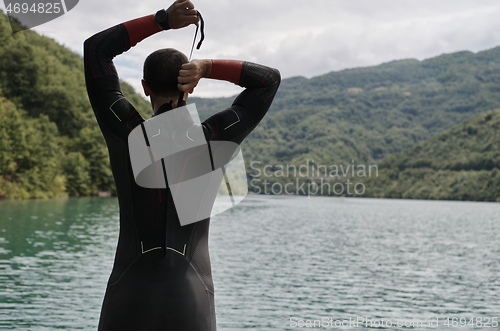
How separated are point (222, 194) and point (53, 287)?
1579 centimetres

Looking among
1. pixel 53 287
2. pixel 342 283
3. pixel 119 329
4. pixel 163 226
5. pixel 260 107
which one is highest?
pixel 260 107

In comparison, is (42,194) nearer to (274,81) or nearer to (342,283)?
(342,283)

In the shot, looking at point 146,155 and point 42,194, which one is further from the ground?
point 146,155

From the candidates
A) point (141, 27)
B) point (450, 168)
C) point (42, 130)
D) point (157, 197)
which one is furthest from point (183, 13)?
point (450, 168)

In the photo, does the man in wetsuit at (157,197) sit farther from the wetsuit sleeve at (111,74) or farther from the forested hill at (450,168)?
the forested hill at (450,168)

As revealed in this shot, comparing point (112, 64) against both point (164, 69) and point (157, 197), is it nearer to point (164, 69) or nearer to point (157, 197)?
point (164, 69)

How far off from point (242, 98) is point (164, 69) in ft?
1.19

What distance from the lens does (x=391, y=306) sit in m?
18.4

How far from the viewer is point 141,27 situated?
2326mm

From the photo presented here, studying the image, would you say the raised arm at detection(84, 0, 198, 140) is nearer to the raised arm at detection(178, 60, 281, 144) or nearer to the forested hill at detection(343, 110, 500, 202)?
the raised arm at detection(178, 60, 281, 144)

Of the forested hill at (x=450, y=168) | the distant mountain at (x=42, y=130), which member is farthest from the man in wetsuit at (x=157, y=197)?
Answer: the forested hill at (x=450, y=168)

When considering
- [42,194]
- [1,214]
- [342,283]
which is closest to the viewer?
[342,283]

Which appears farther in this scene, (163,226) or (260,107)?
(260,107)

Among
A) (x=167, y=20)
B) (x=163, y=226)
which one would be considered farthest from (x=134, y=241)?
(x=167, y=20)
